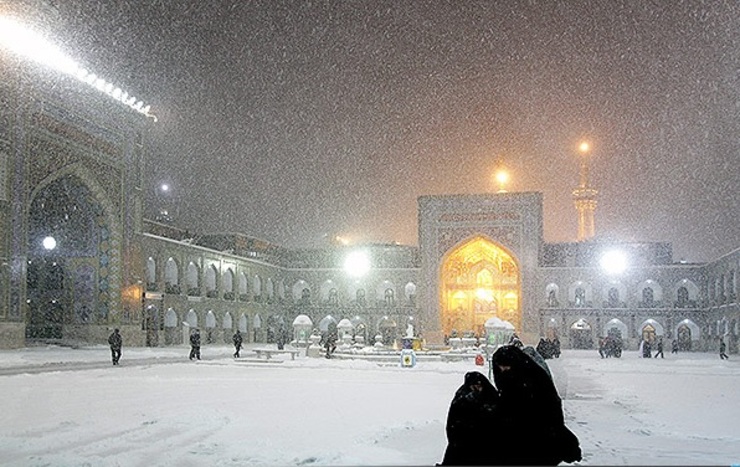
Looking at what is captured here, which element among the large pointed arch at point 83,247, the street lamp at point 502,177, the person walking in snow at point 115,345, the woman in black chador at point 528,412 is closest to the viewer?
the woman in black chador at point 528,412

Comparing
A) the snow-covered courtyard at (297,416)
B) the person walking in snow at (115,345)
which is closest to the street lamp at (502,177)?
the snow-covered courtyard at (297,416)

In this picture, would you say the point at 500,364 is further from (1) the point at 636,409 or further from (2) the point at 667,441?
(1) the point at 636,409

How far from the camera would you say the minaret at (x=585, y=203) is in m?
60.9

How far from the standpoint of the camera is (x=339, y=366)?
23.1 m

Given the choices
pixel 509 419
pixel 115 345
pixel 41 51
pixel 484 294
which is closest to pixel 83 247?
pixel 41 51

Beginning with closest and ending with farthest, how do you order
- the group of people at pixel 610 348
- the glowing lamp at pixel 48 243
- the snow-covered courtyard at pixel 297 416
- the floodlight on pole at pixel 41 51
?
the snow-covered courtyard at pixel 297 416 < the floodlight on pole at pixel 41 51 < the group of people at pixel 610 348 < the glowing lamp at pixel 48 243

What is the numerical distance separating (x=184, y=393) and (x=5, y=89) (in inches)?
715

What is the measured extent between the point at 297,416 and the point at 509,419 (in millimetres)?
7367

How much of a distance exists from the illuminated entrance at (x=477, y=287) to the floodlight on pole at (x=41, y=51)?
23784mm

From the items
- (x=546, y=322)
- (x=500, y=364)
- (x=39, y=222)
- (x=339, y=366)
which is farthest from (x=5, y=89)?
(x=546, y=322)

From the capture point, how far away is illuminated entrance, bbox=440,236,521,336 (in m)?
48.9

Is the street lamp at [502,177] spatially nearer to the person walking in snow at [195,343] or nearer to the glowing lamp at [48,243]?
the glowing lamp at [48,243]

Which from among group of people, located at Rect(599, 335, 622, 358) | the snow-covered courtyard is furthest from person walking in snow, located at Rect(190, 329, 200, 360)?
group of people, located at Rect(599, 335, 622, 358)

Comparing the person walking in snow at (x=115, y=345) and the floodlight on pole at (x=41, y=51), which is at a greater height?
the floodlight on pole at (x=41, y=51)
